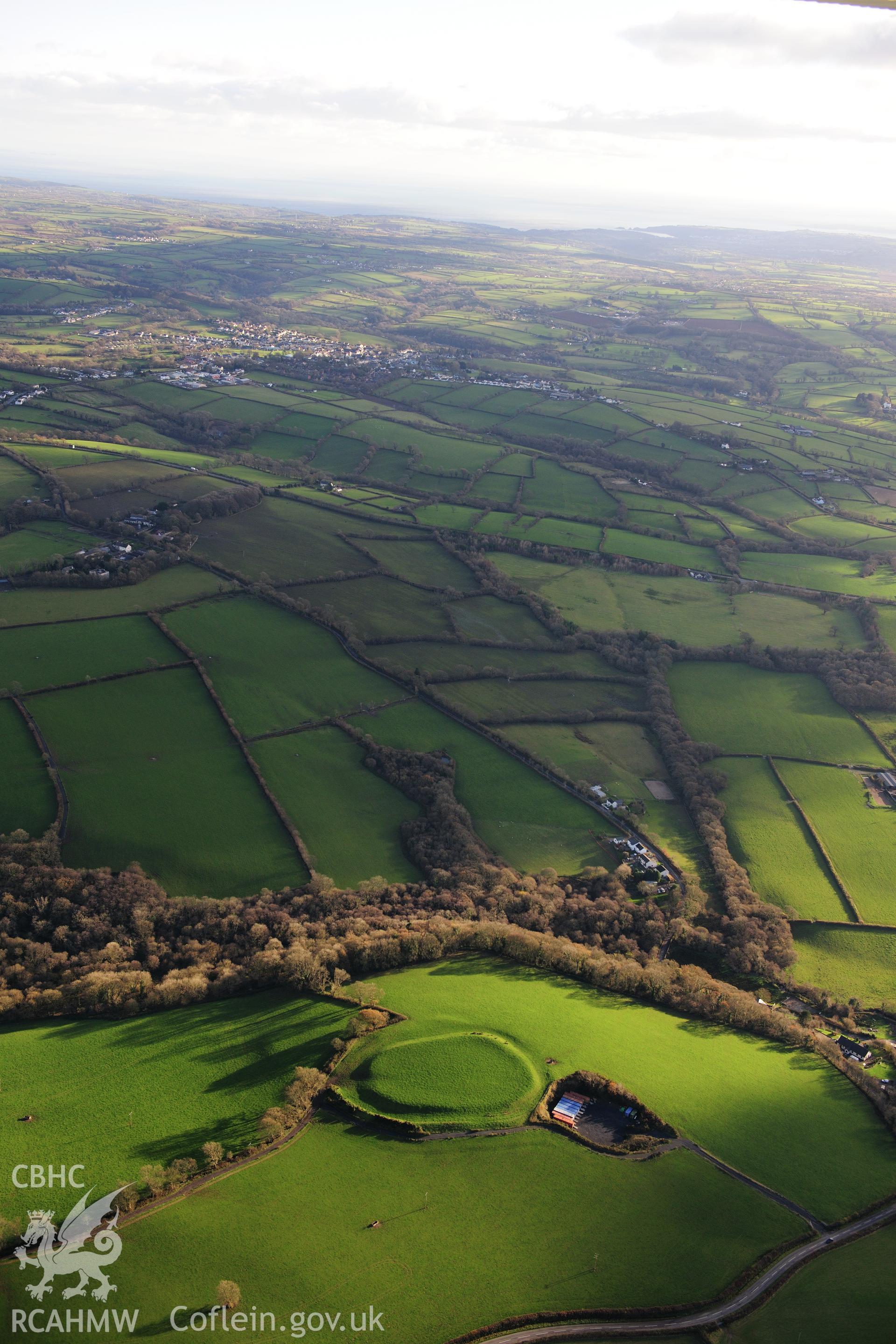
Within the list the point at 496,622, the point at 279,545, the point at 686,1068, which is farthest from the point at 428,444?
the point at 686,1068

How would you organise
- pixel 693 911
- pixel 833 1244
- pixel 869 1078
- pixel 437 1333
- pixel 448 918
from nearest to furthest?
1. pixel 437 1333
2. pixel 833 1244
3. pixel 869 1078
4. pixel 448 918
5. pixel 693 911

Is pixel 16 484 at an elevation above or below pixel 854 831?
above

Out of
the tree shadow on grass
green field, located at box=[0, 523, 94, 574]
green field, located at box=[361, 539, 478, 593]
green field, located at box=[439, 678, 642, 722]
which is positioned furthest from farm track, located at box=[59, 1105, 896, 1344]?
green field, located at box=[361, 539, 478, 593]

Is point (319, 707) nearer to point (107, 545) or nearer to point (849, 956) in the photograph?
point (107, 545)

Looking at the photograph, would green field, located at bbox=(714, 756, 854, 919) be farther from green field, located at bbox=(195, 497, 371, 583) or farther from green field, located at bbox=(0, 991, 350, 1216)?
green field, located at bbox=(195, 497, 371, 583)

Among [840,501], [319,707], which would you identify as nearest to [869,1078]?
[319,707]

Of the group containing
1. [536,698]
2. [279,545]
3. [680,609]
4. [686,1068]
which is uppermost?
[279,545]

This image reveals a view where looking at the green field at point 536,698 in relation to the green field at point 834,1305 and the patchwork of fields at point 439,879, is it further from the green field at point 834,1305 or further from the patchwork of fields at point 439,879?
the green field at point 834,1305

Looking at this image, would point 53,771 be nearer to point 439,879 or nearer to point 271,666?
point 271,666
